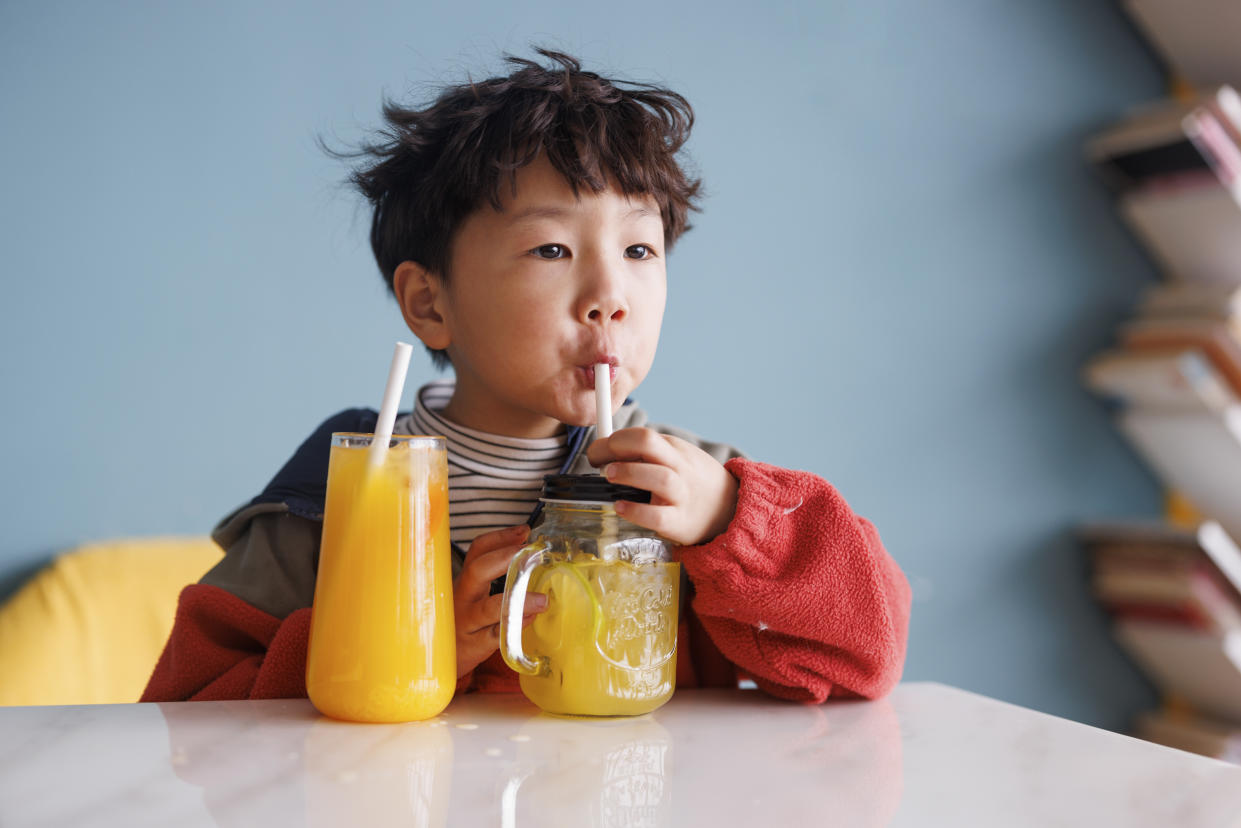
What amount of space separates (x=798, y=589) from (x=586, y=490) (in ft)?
0.63

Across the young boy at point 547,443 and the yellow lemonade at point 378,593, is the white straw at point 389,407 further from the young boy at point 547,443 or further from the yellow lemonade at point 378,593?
the young boy at point 547,443

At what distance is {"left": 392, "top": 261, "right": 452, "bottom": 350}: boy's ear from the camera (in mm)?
891

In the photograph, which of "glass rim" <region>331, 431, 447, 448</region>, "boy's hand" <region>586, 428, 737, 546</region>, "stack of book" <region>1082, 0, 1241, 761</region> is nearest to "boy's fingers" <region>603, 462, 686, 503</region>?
"boy's hand" <region>586, 428, 737, 546</region>

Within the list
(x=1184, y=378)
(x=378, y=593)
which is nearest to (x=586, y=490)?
(x=378, y=593)

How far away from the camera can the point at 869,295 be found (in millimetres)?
2010

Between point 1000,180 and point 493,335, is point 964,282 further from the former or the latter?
point 493,335

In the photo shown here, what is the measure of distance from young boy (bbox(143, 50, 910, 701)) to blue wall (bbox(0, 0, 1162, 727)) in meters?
0.70

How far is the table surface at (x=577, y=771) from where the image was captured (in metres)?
0.49

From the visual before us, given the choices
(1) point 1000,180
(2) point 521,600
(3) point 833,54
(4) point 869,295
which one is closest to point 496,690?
(2) point 521,600

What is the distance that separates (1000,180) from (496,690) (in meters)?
1.70

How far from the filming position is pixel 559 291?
78 centimetres

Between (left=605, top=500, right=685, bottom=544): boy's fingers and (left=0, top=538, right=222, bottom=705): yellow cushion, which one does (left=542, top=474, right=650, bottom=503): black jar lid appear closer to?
(left=605, top=500, right=685, bottom=544): boy's fingers

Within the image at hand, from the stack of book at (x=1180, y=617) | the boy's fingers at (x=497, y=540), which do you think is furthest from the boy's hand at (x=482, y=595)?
the stack of book at (x=1180, y=617)

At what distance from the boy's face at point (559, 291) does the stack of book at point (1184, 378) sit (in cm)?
153
